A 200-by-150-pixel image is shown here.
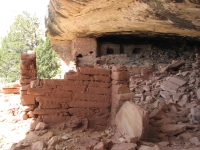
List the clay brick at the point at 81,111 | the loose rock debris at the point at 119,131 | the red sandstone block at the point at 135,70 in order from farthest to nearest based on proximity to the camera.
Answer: the red sandstone block at the point at 135,70 < the clay brick at the point at 81,111 < the loose rock debris at the point at 119,131

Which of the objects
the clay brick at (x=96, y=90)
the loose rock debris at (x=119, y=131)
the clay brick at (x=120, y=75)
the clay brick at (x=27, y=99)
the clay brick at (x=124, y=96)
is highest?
the clay brick at (x=120, y=75)

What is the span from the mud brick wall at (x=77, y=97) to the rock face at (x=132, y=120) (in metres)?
0.43

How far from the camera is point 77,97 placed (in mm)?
3477

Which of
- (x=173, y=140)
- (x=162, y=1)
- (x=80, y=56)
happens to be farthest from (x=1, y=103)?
(x=80, y=56)

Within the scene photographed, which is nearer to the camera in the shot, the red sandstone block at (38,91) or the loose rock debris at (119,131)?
the loose rock debris at (119,131)

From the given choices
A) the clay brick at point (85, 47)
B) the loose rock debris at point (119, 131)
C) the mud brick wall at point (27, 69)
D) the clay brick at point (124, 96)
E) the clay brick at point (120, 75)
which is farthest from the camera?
the clay brick at point (85, 47)

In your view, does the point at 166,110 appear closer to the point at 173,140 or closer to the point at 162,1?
the point at 173,140

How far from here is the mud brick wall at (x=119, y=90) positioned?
3.25 metres

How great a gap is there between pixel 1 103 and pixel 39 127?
5.69 feet

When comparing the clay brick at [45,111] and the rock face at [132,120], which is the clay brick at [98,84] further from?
the clay brick at [45,111]

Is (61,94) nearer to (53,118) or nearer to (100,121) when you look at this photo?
(53,118)

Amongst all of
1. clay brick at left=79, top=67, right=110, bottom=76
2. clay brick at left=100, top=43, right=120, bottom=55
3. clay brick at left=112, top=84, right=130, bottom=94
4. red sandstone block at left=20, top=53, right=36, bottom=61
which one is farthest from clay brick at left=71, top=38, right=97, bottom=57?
clay brick at left=112, top=84, right=130, bottom=94

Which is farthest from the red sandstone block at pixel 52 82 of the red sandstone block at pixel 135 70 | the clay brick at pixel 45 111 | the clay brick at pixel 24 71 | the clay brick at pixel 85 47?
the clay brick at pixel 85 47

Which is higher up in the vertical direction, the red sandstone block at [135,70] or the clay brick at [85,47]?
the clay brick at [85,47]
